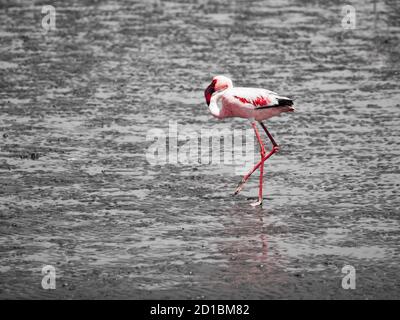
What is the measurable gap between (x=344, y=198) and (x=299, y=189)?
0.53 metres

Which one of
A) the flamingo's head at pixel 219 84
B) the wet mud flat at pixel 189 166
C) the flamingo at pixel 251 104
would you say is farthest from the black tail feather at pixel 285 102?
the wet mud flat at pixel 189 166

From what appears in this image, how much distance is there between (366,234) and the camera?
28.5 ft

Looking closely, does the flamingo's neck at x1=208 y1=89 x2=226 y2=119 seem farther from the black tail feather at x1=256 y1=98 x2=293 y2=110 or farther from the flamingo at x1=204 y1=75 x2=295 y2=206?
the black tail feather at x1=256 y1=98 x2=293 y2=110

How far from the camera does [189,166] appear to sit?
10.9 metres

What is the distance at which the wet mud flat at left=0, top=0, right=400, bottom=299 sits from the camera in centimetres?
784

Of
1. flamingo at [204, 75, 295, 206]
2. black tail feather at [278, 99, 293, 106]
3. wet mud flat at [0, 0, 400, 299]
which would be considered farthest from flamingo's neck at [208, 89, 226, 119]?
black tail feather at [278, 99, 293, 106]

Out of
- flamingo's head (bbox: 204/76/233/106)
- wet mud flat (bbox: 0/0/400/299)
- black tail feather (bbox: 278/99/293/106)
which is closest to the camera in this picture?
wet mud flat (bbox: 0/0/400/299)

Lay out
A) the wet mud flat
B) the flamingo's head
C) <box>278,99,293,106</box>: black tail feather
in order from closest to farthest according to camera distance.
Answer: the wet mud flat
<box>278,99,293,106</box>: black tail feather
the flamingo's head

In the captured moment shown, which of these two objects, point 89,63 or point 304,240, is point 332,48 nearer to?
point 89,63

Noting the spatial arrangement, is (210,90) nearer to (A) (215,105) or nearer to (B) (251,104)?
(A) (215,105)

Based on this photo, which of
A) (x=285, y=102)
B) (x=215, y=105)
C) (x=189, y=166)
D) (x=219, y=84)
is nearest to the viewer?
(x=285, y=102)

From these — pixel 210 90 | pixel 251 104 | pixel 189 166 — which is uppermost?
pixel 210 90

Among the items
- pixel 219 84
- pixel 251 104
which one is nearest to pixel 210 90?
pixel 219 84

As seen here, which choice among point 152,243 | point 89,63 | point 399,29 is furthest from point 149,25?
point 152,243
